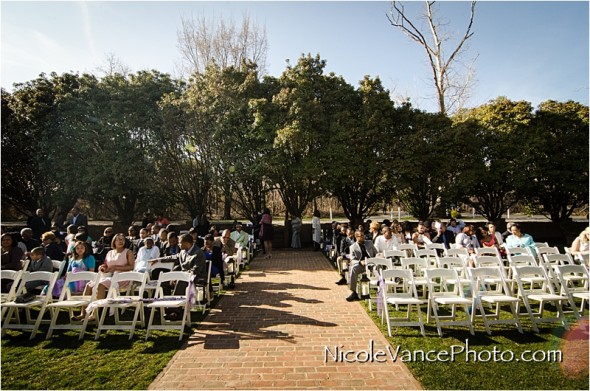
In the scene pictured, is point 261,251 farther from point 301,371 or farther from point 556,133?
point 556,133

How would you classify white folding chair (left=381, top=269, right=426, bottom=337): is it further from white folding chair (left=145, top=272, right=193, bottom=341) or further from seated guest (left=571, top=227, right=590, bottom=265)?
seated guest (left=571, top=227, right=590, bottom=265)

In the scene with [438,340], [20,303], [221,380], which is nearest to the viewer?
[221,380]

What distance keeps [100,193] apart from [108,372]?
17.0m

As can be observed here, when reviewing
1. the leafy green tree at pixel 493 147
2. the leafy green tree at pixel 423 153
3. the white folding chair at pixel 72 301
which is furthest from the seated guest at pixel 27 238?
the leafy green tree at pixel 493 147

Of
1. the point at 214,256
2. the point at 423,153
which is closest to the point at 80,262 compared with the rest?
the point at 214,256

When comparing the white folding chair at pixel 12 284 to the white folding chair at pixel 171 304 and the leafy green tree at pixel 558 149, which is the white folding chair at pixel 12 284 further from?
the leafy green tree at pixel 558 149

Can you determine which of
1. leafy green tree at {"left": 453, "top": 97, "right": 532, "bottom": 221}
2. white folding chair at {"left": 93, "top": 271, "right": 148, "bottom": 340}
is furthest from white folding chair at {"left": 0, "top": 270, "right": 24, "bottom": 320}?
leafy green tree at {"left": 453, "top": 97, "right": 532, "bottom": 221}

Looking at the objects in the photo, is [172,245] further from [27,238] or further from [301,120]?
[301,120]

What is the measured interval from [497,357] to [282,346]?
286cm

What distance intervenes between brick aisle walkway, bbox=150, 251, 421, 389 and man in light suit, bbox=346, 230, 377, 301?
0.37 meters

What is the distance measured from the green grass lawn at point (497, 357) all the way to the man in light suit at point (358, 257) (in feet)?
5.54

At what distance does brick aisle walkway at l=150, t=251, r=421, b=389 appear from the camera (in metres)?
3.88

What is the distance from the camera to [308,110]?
15500 mm

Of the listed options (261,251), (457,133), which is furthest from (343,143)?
(261,251)
